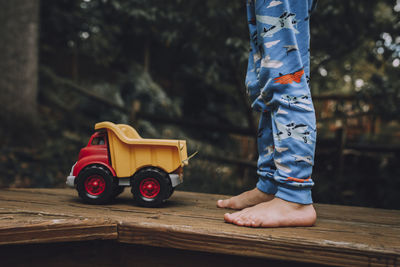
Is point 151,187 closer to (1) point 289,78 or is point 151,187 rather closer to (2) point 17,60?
(1) point 289,78

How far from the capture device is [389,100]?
3.44m

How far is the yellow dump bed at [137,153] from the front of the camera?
147cm

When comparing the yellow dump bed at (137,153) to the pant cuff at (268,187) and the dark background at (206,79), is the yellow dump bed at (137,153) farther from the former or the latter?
the dark background at (206,79)

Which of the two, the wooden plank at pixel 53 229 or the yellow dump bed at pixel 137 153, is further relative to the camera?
the yellow dump bed at pixel 137 153

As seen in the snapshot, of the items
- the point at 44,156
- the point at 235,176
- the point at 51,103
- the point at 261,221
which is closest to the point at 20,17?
the point at 44,156

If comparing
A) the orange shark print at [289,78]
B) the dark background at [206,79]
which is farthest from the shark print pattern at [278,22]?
the dark background at [206,79]

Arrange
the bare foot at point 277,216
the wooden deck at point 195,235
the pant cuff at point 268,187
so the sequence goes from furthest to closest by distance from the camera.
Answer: the pant cuff at point 268,187
the bare foot at point 277,216
the wooden deck at point 195,235

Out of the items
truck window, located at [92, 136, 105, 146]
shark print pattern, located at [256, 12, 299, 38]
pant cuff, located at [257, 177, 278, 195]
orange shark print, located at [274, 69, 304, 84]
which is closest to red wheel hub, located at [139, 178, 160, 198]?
truck window, located at [92, 136, 105, 146]

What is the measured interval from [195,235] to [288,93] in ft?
2.25

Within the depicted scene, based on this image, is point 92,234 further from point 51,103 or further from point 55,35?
point 55,35

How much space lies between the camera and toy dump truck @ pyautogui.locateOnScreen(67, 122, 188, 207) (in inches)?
58.1

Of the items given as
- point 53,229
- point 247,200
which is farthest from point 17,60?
point 247,200

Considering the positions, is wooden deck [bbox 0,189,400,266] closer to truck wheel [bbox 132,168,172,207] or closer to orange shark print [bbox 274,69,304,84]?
truck wheel [bbox 132,168,172,207]

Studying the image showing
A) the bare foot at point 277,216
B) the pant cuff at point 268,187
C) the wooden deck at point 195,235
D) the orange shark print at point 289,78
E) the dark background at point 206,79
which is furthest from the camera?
the dark background at point 206,79
